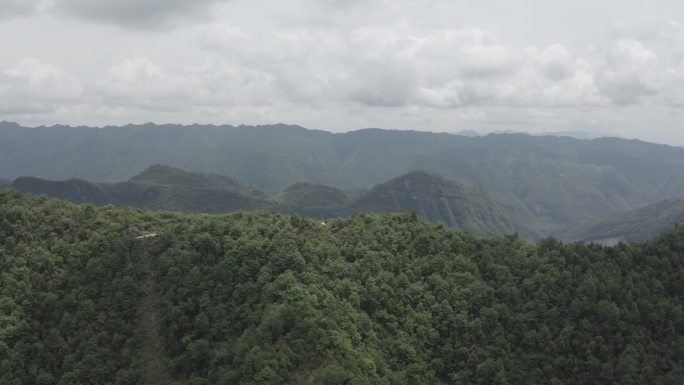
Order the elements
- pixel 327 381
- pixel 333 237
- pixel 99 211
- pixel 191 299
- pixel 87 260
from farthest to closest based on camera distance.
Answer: pixel 99 211
pixel 333 237
pixel 87 260
pixel 191 299
pixel 327 381

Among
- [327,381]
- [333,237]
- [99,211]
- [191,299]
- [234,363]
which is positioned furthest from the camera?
[99,211]

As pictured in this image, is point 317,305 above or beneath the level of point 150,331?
above

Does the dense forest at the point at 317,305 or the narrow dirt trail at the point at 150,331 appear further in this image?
the narrow dirt trail at the point at 150,331

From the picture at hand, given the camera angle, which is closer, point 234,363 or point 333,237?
point 234,363

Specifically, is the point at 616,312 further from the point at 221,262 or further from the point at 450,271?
the point at 221,262

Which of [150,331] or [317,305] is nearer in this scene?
[317,305]

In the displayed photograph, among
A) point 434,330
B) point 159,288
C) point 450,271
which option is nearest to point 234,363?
point 159,288

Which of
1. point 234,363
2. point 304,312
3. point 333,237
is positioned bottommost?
point 234,363

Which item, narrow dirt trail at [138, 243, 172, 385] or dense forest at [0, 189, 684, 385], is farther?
narrow dirt trail at [138, 243, 172, 385]
